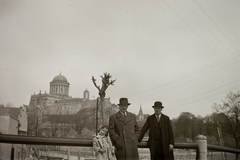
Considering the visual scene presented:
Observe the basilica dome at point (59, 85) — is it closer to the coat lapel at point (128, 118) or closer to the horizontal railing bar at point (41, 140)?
the coat lapel at point (128, 118)

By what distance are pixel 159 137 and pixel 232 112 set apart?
2517 cm

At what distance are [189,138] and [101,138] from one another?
44788 mm

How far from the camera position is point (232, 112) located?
27844 millimetres

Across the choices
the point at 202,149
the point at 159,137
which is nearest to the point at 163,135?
the point at 159,137

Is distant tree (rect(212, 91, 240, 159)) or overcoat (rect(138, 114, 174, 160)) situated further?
distant tree (rect(212, 91, 240, 159))

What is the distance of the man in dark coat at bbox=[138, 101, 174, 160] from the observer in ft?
17.1

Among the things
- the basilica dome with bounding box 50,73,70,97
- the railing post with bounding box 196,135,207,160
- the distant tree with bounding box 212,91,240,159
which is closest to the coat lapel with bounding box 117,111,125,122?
the railing post with bounding box 196,135,207,160

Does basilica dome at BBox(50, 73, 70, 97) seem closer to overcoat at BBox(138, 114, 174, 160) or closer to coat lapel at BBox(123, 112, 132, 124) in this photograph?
overcoat at BBox(138, 114, 174, 160)

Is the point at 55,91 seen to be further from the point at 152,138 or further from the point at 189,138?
the point at 152,138

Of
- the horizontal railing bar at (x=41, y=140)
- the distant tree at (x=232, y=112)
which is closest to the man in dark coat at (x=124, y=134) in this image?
the horizontal railing bar at (x=41, y=140)

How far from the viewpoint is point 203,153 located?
18.1ft

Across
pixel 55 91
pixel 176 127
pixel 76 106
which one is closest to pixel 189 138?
pixel 176 127

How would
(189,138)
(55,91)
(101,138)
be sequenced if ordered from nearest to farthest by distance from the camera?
(101,138) < (189,138) < (55,91)

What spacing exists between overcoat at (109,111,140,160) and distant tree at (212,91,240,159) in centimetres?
2430
